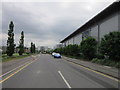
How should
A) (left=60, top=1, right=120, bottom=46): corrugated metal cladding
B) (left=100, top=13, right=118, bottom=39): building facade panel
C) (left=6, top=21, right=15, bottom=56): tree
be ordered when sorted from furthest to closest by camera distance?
(left=6, top=21, right=15, bottom=56): tree, (left=100, top=13, right=118, bottom=39): building facade panel, (left=60, top=1, right=120, bottom=46): corrugated metal cladding

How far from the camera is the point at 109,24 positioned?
82.5 feet

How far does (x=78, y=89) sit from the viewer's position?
21.1 ft

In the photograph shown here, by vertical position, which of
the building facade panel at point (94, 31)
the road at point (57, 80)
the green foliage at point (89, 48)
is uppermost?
the building facade panel at point (94, 31)

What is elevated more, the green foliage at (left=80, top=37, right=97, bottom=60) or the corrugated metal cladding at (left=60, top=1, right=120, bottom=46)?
the corrugated metal cladding at (left=60, top=1, right=120, bottom=46)

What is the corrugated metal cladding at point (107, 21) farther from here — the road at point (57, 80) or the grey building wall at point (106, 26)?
the road at point (57, 80)

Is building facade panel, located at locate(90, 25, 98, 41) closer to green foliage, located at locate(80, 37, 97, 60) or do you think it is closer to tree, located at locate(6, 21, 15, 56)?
green foliage, located at locate(80, 37, 97, 60)

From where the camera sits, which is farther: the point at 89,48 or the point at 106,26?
the point at 89,48

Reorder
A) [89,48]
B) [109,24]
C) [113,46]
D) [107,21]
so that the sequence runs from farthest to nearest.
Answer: [89,48]
[107,21]
[109,24]
[113,46]

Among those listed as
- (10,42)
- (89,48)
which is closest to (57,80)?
(89,48)

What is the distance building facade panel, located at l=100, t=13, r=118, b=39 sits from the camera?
22.8 metres

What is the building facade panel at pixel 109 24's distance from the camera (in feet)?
74.9

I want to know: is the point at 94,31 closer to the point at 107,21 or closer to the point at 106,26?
the point at 106,26

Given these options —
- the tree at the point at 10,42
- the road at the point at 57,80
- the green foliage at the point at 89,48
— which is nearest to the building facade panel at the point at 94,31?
the green foliage at the point at 89,48

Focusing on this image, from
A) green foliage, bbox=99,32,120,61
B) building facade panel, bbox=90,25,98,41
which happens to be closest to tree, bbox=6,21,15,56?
building facade panel, bbox=90,25,98,41
